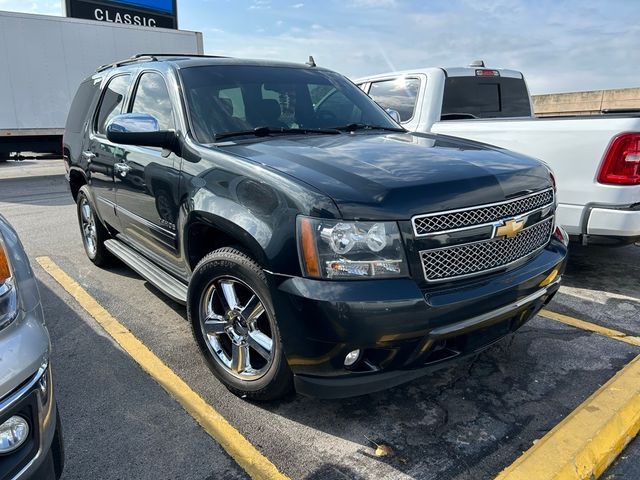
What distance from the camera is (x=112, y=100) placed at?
4.53m

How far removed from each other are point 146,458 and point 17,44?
13.2 m

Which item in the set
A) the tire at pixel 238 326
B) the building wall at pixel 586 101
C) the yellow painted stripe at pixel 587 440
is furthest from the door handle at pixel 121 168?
the building wall at pixel 586 101

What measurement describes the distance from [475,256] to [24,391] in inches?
76.3

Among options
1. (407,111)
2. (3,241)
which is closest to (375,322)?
(3,241)

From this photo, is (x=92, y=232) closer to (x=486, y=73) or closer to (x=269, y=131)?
(x=269, y=131)

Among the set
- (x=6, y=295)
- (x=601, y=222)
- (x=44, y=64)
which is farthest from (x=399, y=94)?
(x=44, y=64)

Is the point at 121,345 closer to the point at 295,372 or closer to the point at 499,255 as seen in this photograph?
the point at 295,372

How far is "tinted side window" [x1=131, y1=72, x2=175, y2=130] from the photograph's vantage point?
3.46 m

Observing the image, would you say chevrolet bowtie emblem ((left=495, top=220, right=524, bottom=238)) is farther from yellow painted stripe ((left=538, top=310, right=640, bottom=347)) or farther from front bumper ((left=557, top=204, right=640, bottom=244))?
front bumper ((left=557, top=204, right=640, bottom=244))

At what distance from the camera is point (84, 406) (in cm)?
282

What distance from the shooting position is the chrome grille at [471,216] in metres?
2.30

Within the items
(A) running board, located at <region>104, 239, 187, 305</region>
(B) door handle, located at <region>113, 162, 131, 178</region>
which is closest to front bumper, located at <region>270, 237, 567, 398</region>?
(A) running board, located at <region>104, 239, 187, 305</region>

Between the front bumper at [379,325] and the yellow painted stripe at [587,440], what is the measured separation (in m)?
0.54

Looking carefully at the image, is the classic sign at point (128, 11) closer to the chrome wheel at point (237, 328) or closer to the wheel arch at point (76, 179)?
the wheel arch at point (76, 179)
